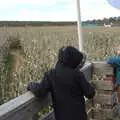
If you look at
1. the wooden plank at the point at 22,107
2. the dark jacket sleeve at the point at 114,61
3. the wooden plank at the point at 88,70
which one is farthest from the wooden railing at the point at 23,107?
the dark jacket sleeve at the point at 114,61

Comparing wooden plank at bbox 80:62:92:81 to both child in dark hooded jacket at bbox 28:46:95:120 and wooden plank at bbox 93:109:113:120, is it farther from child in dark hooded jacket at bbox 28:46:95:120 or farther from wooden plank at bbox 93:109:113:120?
child in dark hooded jacket at bbox 28:46:95:120

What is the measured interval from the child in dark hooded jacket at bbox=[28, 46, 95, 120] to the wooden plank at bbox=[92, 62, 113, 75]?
143 centimetres

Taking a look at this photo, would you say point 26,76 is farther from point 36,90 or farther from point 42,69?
point 36,90

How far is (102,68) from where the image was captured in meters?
4.41

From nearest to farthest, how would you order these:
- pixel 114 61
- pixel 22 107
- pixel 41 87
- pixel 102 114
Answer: pixel 22 107 < pixel 41 87 < pixel 114 61 < pixel 102 114

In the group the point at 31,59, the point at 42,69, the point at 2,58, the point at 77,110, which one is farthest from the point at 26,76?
the point at 77,110

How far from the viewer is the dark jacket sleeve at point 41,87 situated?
2.83 m

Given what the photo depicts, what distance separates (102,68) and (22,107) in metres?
2.01

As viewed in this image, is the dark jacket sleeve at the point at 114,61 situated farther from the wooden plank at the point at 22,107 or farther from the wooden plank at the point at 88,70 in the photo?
the wooden plank at the point at 22,107

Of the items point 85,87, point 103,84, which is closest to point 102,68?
point 103,84

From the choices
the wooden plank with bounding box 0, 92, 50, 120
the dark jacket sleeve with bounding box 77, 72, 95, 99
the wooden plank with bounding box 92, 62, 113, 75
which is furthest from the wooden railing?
the wooden plank with bounding box 92, 62, 113, 75

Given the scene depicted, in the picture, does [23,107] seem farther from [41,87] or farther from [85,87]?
[85,87]

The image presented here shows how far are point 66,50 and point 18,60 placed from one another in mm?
4380

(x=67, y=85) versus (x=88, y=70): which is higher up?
(x=67, y=85)
